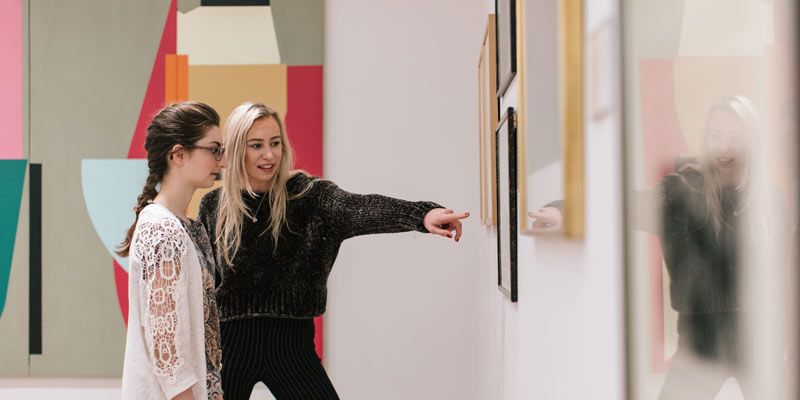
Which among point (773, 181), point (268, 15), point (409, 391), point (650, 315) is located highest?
point (268, 15)

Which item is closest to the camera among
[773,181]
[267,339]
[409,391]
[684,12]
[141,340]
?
[773,181]

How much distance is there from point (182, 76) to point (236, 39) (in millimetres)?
279

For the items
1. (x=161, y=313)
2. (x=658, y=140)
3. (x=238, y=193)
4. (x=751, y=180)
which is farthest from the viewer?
(x=238, y=193)

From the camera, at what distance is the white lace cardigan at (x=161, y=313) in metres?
1.58

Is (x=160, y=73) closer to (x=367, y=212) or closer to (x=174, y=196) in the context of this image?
(x=367, y=212)

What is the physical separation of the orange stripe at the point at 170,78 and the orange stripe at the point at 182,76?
0.01 metres

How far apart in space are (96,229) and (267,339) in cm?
140

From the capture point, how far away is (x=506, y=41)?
1714 millimetres

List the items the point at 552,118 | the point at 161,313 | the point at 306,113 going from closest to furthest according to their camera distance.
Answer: the point at 552,118
the point at 161,313
the point at 306,113

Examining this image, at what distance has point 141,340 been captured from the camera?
1608 millimetres

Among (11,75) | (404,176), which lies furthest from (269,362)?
(11,75)

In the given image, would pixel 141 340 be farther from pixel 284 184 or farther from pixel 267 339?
pixel 284 184

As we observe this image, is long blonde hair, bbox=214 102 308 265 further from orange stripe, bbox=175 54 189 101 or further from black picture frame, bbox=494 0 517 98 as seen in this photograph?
orange stripe, bbox=175 54 189 101

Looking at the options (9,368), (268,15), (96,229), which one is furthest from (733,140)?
(9,368)
